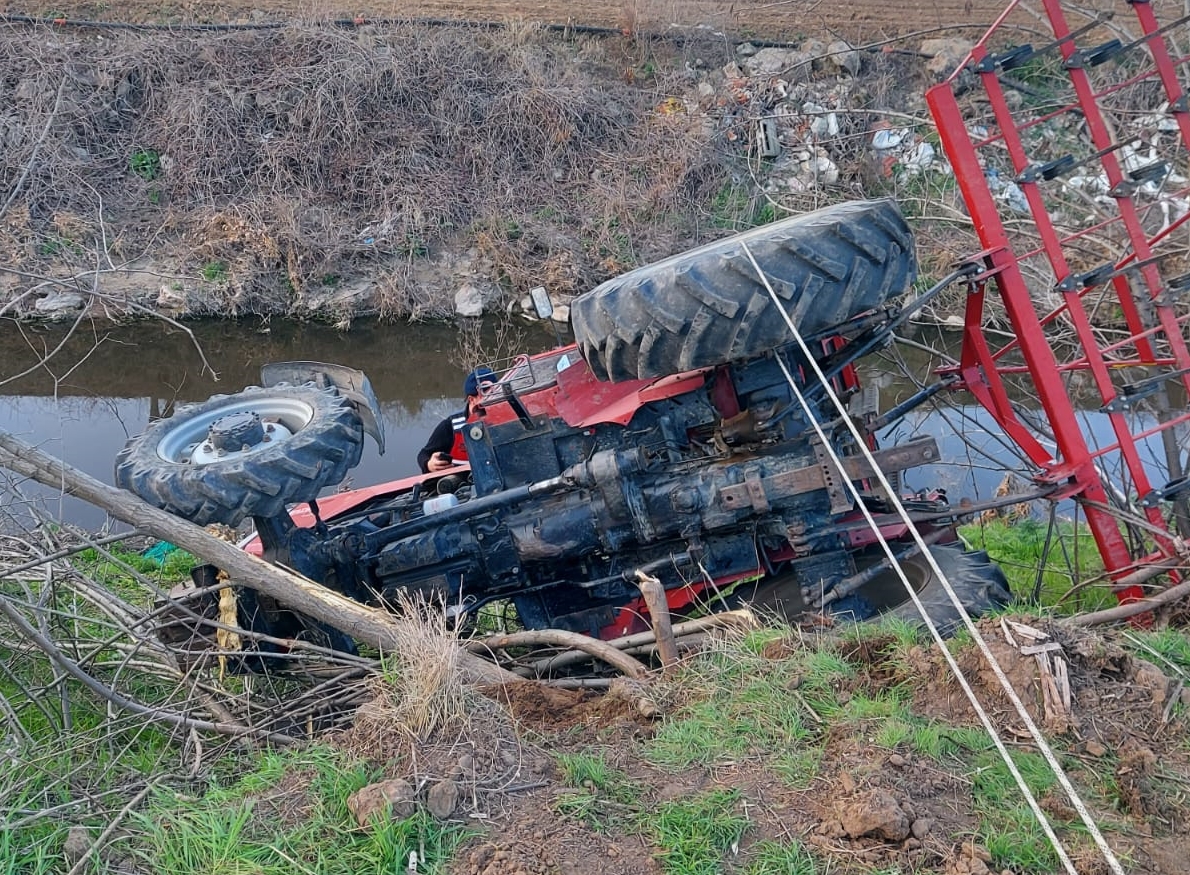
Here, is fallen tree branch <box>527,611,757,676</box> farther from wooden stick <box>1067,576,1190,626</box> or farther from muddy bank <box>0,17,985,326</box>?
muddy bank <box>0,17,985,326</box>

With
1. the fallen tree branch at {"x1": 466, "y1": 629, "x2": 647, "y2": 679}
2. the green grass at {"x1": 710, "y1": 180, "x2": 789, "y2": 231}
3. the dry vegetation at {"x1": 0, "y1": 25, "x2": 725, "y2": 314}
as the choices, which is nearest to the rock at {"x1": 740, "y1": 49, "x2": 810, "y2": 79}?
the dry vegetation at {"x1": 0, "y1": 25, "x2": 725, "y2": 314}

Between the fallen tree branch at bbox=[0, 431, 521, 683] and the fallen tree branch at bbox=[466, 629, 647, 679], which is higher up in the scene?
the fallen tree branch at bbox=[0, 431, 521, 683]

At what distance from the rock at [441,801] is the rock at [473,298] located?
10.7 metres

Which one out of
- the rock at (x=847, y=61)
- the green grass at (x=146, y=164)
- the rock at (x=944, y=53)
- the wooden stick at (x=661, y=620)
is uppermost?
the green grass at (x=146, y=164)

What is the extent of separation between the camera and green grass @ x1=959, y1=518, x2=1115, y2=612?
587 cm

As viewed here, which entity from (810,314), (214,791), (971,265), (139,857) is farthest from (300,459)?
(971,265)

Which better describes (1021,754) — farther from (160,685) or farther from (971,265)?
(160,685)

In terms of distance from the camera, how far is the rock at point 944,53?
15695mm

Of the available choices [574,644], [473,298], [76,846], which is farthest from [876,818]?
[473,298]

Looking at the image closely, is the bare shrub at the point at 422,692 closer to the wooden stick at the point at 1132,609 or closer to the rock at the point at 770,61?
the wooden stick at the point at 1132,609

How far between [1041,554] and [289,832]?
192 inches

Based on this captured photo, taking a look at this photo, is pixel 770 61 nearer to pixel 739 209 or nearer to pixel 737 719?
pixel 739 209

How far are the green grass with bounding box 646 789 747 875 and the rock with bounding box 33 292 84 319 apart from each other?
40.4 feet

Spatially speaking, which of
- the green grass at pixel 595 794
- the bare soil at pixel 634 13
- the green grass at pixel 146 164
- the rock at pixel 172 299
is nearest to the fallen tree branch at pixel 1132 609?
the green grass at pixel 595 794
